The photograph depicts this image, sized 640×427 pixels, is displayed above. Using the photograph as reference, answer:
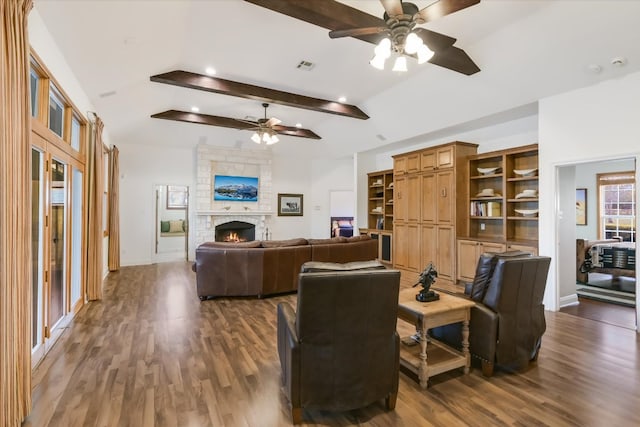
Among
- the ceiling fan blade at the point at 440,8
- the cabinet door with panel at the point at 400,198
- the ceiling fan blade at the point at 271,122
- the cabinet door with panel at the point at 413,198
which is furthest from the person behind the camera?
the cabinet door with panel at the point at 400,198

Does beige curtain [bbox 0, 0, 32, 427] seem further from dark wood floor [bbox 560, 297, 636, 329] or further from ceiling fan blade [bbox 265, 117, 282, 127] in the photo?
dark wood floor [bbox 560, 297, 636, 329]

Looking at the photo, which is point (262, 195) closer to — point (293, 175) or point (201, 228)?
point (293, 175)

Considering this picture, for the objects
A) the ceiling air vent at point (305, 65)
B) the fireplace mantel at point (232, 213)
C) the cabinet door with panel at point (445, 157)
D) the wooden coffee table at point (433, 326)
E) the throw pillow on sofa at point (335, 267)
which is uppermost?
the ceiling air vent at point (305, 65)

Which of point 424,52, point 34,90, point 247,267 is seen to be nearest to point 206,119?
point 247,267

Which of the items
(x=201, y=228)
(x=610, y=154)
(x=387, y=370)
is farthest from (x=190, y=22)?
(x=201, y=228)

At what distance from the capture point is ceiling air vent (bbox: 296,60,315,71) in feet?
15.9

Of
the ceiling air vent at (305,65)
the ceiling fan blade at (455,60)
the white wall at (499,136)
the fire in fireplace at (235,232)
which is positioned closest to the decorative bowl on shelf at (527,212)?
the white wall at (499,136)

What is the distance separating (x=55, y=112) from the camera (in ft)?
11.8

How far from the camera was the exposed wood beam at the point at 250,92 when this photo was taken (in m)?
5.04

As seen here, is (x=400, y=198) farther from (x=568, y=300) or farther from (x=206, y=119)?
(x=206, y=119)

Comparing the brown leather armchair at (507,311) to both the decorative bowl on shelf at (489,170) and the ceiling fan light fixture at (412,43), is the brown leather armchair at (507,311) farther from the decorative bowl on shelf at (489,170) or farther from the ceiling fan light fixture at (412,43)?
the decorative bowl on shelf at (489,170)

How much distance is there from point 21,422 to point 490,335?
3407mm

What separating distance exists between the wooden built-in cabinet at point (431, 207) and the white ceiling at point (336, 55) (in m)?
0.61

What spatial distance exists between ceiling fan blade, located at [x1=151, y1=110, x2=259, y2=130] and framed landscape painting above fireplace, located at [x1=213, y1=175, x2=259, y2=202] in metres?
1.84
